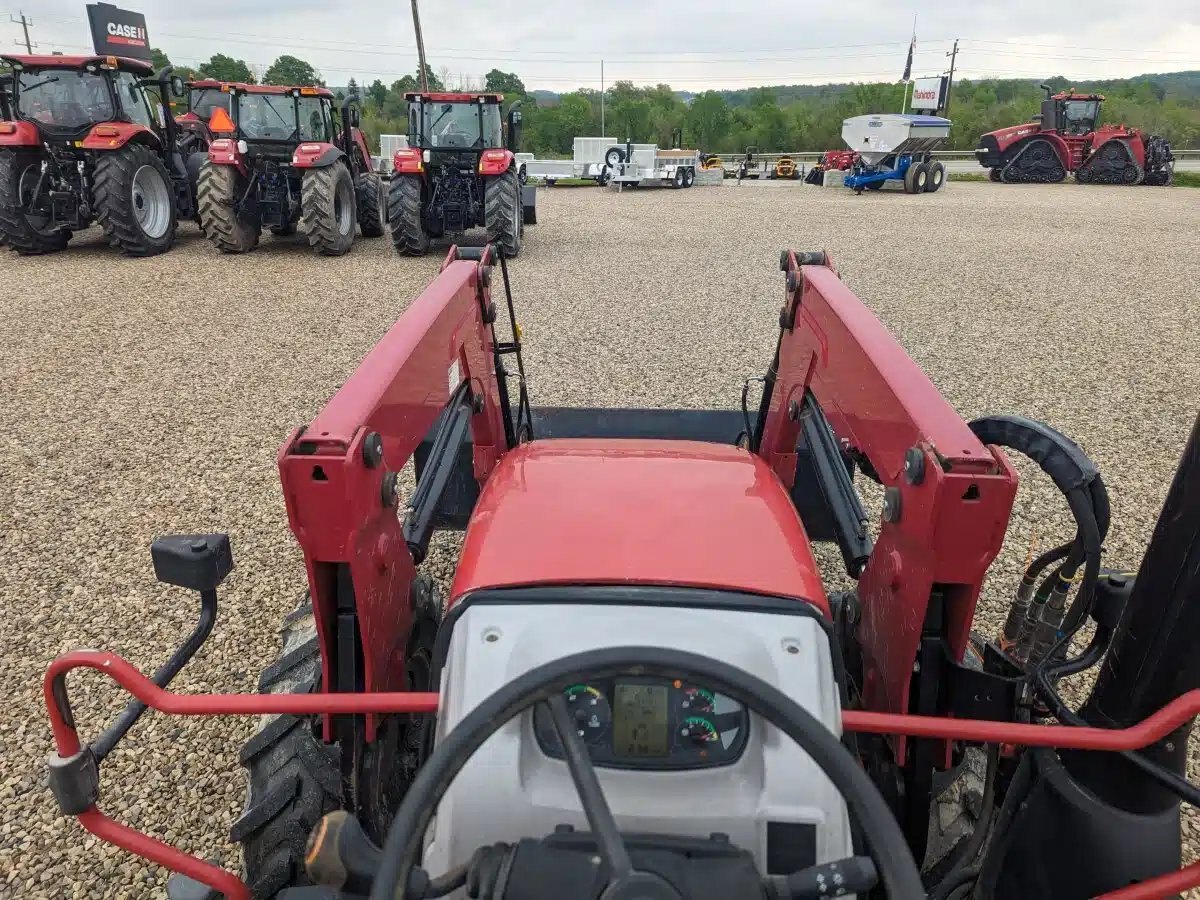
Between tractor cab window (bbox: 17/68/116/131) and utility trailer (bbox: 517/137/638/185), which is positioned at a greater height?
tractor cab window (bbox: 17/68/116/131)

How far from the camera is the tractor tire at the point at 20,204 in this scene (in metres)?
8.75

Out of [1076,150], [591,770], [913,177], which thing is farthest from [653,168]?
[591,770]

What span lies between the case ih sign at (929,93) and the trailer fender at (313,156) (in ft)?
67.5

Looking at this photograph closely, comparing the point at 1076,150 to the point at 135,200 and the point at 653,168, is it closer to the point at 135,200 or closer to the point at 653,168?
the point at 653,168

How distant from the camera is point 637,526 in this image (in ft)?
5.59

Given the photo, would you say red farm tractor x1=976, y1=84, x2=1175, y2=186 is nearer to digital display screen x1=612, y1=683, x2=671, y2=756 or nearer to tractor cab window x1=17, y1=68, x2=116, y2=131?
tractor cab window x1=17, y1=68, x2=116, y2=131

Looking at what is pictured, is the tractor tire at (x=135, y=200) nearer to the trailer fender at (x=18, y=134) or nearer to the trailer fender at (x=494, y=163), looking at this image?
the trailer fender at (x=18, y=134)

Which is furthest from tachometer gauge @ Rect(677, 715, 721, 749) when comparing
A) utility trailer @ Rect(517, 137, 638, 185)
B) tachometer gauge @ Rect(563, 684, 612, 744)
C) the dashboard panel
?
utility trailer @ Rect(517, 137, 638, 185)

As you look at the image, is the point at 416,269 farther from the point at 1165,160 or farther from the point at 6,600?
the point at 1165,160

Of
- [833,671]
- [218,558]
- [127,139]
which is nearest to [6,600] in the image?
[218,558]

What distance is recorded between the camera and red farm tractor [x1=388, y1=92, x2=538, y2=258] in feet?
31.4

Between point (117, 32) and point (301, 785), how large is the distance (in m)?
26.1

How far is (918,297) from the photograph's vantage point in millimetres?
8602

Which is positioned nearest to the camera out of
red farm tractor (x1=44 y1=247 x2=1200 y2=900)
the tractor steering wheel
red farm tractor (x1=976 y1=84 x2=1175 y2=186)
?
the tractor steering wheel
